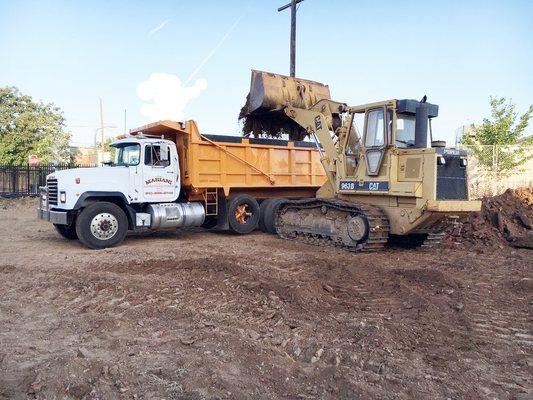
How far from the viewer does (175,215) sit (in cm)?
1167

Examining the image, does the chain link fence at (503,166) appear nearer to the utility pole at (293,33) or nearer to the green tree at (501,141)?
the green tree at (501,141)

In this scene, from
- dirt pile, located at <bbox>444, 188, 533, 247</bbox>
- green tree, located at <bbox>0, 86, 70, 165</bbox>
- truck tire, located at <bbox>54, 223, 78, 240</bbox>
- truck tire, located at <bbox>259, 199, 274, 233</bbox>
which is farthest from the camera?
green tree, located at <bbox>0, 86, 70, 165</bbox>

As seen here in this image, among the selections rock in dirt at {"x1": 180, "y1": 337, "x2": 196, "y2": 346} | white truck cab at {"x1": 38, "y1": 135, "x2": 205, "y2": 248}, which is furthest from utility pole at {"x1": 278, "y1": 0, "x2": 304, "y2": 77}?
rock in dirt at {"x1": 180, "y1": 337, "x2": 196, "y2": 346}

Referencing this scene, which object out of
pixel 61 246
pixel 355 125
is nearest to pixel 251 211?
pixel 355 125

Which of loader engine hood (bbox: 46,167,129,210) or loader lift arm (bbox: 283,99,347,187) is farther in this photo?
loader lift arm (bbox: 283,99,347,187)

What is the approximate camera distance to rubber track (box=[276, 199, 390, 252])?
934 cm

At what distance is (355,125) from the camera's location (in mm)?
10625

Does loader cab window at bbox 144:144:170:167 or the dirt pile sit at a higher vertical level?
loader cab window at bbox 144:144:170:167

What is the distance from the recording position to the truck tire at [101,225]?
10188mm

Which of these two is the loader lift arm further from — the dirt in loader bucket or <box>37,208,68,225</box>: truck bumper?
<box>37,208,68,225</box>: truck bumper

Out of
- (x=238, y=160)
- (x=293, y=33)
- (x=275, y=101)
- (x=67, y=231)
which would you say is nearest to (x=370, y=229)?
(x=275, y=101)

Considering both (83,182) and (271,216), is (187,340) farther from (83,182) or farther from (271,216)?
(271,216)

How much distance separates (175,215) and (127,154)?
1969 millimetres

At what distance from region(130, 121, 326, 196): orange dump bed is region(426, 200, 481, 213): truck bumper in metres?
5.72
